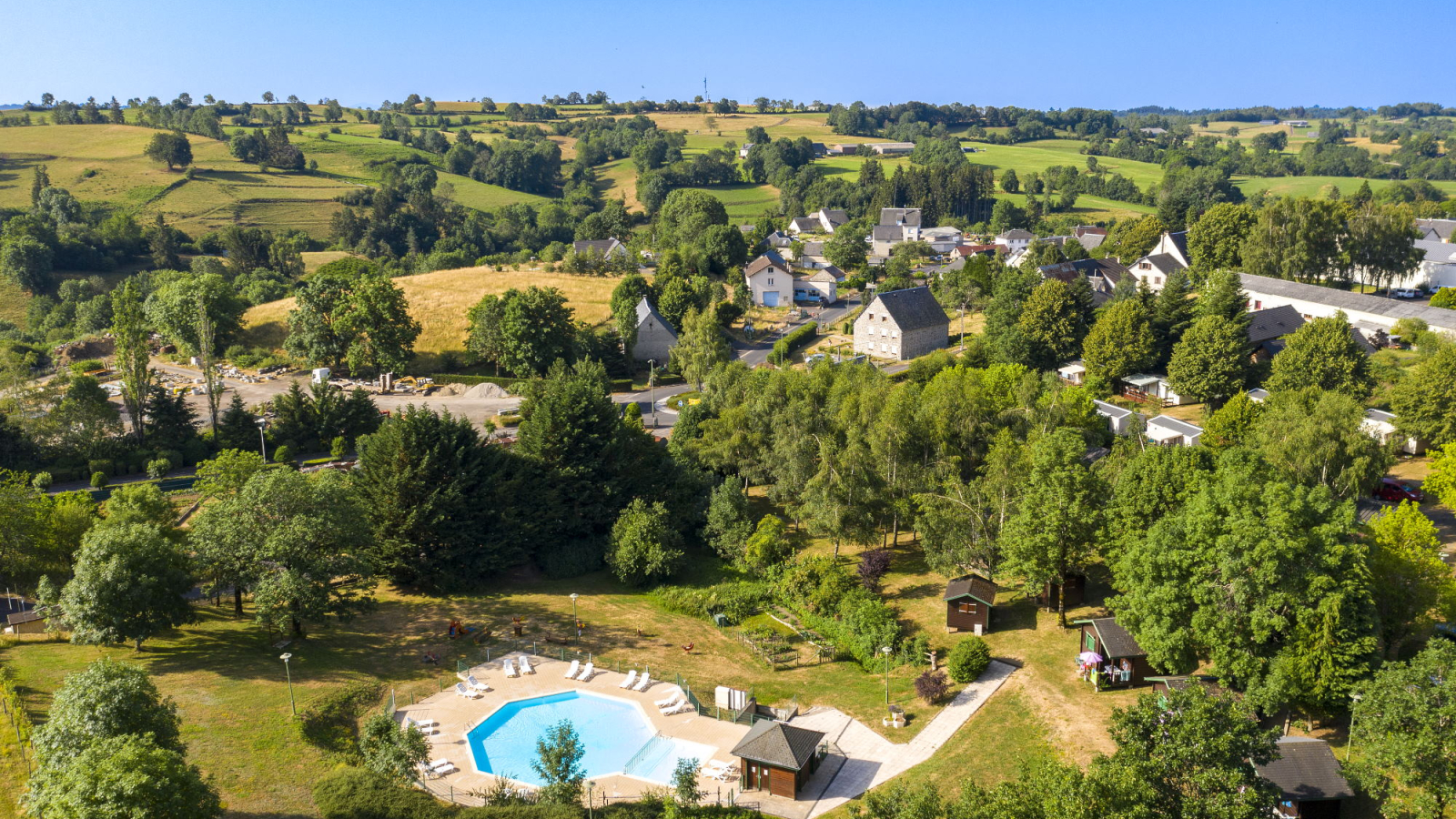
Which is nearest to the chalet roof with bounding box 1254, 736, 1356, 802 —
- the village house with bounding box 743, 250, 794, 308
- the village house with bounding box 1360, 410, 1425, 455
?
the village house with bounding box 1360, 410, 1425, 455

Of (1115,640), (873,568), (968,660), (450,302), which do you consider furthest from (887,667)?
(450,302)

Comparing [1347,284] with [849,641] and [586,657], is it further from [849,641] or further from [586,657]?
[586,657]

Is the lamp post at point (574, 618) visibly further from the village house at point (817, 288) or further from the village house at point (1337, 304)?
the village house at point (817, 288)

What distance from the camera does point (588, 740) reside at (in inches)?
1267

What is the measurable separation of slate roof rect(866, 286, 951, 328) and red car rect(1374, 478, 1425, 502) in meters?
40.4

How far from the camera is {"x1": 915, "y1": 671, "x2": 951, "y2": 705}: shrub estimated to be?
110ft

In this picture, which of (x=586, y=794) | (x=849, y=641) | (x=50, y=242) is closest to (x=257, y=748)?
(x=586, y=794)

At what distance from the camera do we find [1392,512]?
35.2 metres

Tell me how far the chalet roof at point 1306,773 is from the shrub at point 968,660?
34.4 ft

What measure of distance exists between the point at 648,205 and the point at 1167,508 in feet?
470

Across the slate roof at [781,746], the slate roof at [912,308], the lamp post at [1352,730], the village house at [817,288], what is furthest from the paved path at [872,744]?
the village house at [817,288]

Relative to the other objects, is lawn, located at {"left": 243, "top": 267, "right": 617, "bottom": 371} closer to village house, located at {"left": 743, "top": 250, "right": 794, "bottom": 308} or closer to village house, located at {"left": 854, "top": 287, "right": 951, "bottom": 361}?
village house, located at {"left": 743, "top": 250, "right": 794, "bottom": 308}

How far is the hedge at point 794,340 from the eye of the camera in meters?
83.6

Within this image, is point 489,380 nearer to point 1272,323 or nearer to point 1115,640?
point 1115,640
